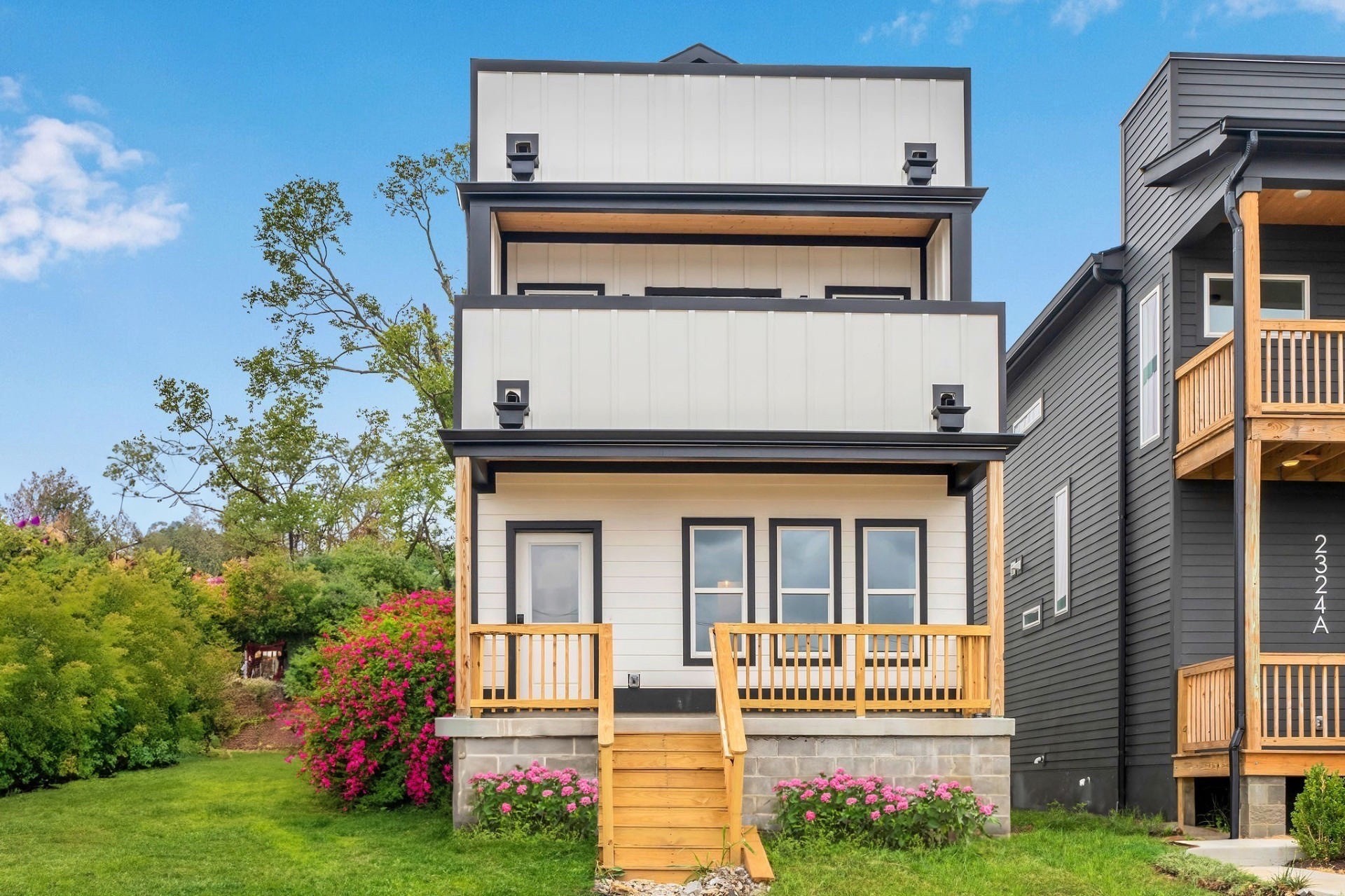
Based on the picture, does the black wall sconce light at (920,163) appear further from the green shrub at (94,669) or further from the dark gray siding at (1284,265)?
the green shrub at (94,669)

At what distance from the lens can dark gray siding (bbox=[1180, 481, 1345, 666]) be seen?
15320mm

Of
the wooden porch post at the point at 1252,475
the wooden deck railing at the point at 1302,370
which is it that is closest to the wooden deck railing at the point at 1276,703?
the wooden porch post at the point at 1252,475

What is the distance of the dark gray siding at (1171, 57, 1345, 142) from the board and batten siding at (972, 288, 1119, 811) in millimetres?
2700

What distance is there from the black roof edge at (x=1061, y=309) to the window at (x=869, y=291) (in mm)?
1519

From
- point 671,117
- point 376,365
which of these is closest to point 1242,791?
point 671,117

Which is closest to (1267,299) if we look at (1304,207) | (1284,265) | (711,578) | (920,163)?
(1284,265)

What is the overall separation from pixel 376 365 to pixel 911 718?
55.4 ft

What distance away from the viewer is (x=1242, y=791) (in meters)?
13.0

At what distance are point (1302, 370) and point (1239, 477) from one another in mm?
1730

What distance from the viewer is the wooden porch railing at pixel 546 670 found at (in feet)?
42.7

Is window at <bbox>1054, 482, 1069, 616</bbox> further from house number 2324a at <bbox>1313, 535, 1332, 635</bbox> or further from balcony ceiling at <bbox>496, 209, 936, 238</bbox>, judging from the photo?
balcony ceiling at <bbox>496, 209, 936, 238</bbox>

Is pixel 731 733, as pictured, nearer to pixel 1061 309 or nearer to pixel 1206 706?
pixel 1206 706

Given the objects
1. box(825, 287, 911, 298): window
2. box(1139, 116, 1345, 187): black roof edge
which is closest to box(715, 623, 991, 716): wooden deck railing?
box(825, 287, 911, 298): window

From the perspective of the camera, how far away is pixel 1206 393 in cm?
1477
